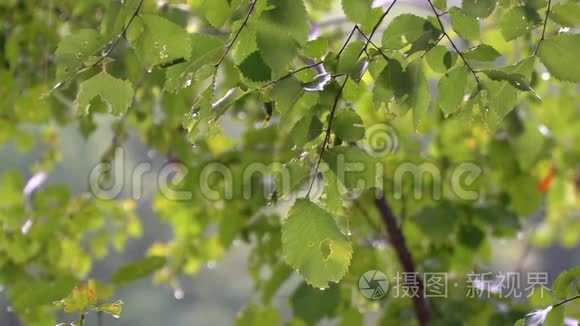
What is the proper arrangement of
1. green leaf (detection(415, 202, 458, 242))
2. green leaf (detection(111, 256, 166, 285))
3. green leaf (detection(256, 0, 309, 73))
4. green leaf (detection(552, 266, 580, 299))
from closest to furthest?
green leaf (detection(256, 0, 309, 73)) < green leaf (detection(552, 266, 580, 299)) < green leaf (detection(111, 256, 166, 285)) < green leaf (detection(415, 202, 458, 242))

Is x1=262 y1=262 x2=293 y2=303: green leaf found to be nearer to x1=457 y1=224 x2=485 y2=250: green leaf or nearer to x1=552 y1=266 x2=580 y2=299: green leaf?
x1=457 y1=224 x2=485 y2=250: green leaf

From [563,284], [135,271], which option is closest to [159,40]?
[563,284]

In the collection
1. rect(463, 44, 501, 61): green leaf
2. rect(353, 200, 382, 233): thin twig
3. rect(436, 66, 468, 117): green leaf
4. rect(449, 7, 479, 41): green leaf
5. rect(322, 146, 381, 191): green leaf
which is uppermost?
rect(353, 200, 382, 233): thin twig

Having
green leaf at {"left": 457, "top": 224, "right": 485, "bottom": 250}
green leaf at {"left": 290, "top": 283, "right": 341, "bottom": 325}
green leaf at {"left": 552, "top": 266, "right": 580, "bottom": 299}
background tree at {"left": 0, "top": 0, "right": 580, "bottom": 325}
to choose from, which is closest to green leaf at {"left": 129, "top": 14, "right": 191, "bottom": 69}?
background tree at {"left": 0, "top": 0, "right": 580, "bottom": 325}

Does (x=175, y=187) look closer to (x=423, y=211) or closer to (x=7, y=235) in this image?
(x=7, y=235)

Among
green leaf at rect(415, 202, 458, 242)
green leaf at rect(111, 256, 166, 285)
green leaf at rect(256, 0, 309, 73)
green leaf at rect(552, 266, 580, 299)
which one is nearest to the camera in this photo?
green leaf at rect(256, 0, 309, 73)

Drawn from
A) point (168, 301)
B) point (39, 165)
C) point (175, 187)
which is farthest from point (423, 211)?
point (168, 301)

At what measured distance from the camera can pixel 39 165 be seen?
1508mm

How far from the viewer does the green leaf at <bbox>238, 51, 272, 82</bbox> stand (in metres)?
0.56

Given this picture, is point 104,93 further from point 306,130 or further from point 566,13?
point 566,13

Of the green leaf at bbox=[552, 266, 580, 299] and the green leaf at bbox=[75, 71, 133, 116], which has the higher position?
the green leaf at bbox=[75, 71, 133, 116]

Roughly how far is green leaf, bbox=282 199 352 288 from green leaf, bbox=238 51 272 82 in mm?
94

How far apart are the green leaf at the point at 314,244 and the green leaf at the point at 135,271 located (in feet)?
1.73

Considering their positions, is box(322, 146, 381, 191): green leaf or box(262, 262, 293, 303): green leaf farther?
box(262, 262, 293, 303): green leaf
